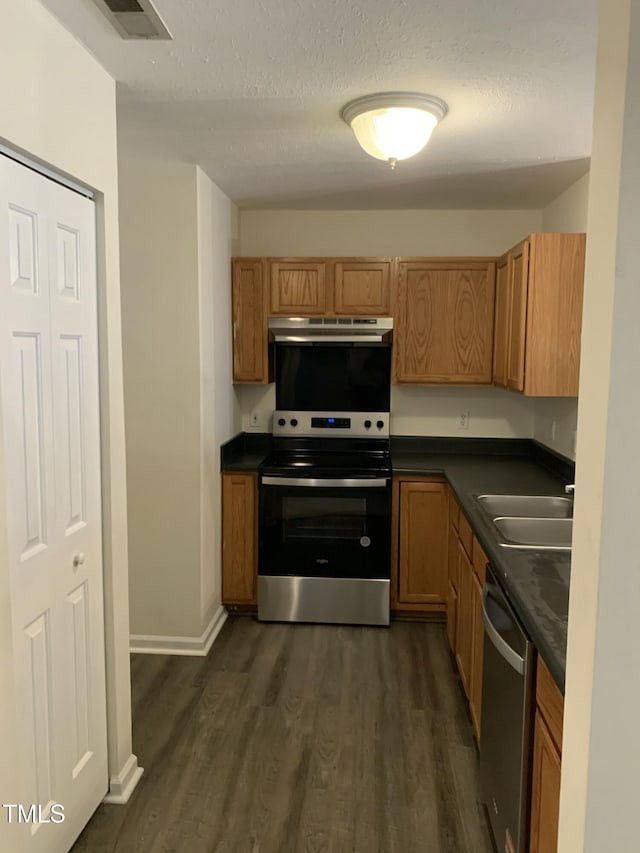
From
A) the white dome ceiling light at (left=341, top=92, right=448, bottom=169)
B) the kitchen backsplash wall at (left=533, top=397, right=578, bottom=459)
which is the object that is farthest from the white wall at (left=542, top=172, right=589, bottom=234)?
the white dome ceiling light at (left=341, top=92, right=448, bottom=169)

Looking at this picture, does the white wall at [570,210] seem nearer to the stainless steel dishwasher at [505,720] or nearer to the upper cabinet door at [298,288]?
the upper cabinet door at [298,288]

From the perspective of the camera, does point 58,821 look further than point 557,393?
No

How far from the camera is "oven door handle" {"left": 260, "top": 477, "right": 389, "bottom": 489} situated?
3.65m

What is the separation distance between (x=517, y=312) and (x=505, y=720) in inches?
76.7

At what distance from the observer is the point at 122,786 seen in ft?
7.57

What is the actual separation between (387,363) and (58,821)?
9.48 feet

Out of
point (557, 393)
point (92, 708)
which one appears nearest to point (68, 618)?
point (92, 708)

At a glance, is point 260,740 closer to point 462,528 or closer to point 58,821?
point 58,821

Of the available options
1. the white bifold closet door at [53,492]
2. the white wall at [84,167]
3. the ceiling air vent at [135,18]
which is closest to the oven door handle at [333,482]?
the white wall at [84,167]

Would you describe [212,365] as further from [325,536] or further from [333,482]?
[325,536]

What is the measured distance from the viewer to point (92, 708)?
7.14 ft

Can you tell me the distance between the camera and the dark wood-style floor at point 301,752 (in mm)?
2145

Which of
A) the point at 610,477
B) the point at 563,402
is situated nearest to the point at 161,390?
the point at 563,402

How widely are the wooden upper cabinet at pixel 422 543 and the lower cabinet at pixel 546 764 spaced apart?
2088 millimetres
